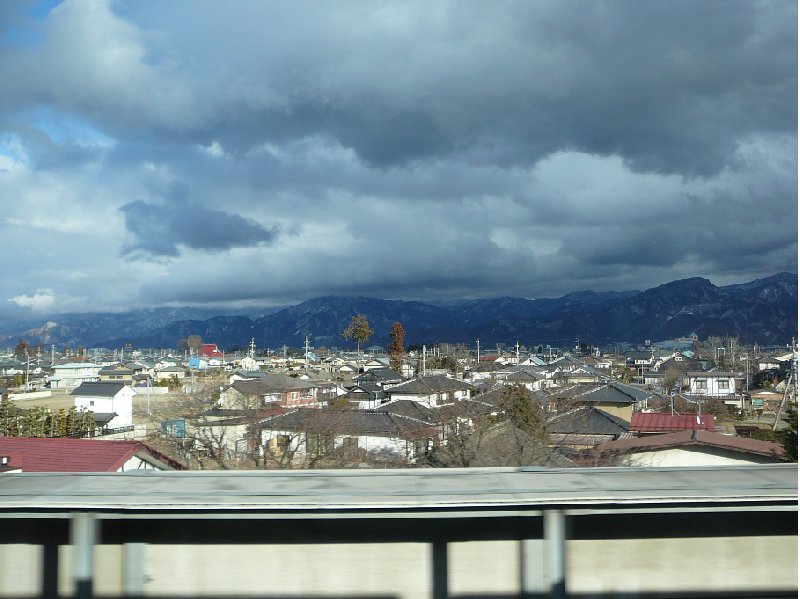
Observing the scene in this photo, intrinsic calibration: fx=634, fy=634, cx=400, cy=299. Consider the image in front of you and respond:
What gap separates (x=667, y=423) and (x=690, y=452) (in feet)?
21.0

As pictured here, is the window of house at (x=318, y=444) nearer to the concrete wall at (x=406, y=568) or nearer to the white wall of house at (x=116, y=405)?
the concrete wall at (x=406, y=568)

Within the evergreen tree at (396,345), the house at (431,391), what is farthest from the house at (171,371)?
the house at (431,391)

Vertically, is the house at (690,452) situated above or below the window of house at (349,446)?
above

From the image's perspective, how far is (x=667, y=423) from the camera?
1969 centimetres

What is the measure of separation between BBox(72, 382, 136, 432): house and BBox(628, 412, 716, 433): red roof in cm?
2067

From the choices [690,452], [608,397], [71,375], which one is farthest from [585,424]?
[71,375]

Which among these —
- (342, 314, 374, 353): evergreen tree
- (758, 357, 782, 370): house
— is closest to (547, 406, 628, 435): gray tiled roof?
(758, 357, 782, 370): house

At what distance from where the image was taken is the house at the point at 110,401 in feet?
92.2

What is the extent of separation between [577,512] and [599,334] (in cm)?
18189

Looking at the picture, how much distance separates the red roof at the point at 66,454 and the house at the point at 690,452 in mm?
9942

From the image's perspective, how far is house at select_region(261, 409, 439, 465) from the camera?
15.4m

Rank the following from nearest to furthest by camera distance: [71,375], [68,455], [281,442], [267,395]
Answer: [68,455] < [281,442] < [267,395] < [71,375]

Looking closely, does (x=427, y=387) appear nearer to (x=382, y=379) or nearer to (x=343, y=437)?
(x=382, y=379)

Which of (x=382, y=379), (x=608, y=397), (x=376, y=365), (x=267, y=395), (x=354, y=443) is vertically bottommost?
(x=376, y=365)
